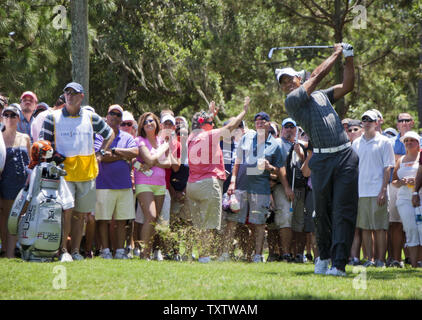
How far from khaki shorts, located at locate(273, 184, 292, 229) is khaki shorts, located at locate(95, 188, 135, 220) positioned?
2.51 metres

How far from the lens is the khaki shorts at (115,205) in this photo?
10.0 meters

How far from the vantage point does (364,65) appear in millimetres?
21047

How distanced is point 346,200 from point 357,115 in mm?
21402

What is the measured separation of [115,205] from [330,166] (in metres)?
4.05

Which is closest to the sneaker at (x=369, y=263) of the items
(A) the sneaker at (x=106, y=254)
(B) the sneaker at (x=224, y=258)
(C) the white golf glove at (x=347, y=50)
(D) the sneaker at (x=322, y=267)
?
(B) the sneaker at (x=224, y=258)

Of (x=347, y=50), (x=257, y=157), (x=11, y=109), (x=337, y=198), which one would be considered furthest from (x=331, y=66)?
(x=11, y=109)

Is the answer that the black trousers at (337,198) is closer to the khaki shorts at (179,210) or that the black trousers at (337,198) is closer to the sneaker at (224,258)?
the sneaker at (224,258)

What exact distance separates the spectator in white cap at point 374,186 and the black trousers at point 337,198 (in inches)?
122

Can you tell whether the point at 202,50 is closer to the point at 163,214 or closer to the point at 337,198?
the point at 163,214

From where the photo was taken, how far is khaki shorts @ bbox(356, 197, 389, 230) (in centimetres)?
1049

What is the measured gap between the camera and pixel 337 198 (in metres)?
7.31

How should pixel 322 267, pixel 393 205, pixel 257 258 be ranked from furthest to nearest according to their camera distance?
pixel 393 205 → pixel 257 258 → pixel 322 267

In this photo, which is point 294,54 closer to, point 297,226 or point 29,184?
point 297,226
